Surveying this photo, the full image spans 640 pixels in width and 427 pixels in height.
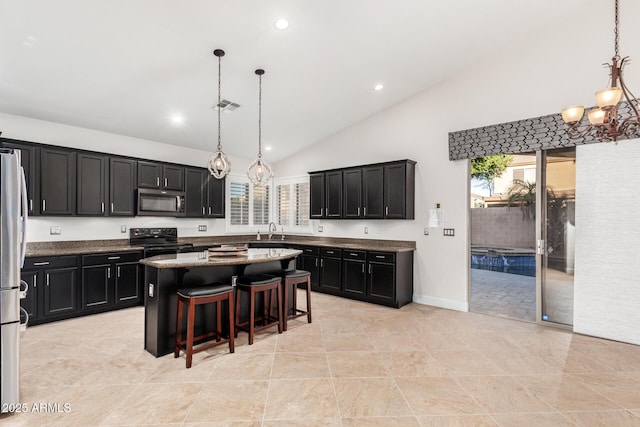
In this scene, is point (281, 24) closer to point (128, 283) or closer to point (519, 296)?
point (128, 283)

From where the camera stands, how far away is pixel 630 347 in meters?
3.44

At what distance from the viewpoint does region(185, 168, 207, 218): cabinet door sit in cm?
575

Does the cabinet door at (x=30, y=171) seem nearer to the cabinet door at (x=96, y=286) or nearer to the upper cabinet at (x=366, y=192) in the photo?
the cabinet door at (x=96, y=286)

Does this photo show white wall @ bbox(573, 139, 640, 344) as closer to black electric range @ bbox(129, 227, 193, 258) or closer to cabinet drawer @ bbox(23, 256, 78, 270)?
black electric range @ bbox(129, 227, 193, 258)

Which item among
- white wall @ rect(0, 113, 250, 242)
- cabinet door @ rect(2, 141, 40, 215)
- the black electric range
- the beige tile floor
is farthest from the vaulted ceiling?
the beige tile floor

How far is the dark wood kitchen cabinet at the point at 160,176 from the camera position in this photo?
5.16m

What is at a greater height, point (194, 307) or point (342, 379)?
point (194, 307)

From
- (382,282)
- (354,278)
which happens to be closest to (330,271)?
(354,278)

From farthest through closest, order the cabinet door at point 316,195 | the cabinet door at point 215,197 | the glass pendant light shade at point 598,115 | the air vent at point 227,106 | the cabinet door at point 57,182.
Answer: the cabinet door at point 316,195
the cabinet door at point 215,197
the air vent at point 227,106
the cabinet door at point 57,182
the glass pendant light shade at point 598,115

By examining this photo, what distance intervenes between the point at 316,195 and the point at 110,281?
3.73m

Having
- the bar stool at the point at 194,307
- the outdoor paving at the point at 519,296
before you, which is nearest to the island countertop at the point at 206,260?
the bar stool at the point at 194,307

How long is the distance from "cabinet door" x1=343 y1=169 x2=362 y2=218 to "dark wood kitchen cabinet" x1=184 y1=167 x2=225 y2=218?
2.52 meters

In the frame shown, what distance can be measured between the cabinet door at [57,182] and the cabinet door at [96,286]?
0.90 m

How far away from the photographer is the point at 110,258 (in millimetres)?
4523
